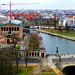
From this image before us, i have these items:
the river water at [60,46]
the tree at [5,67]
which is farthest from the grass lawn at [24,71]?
the river water at [60,46]

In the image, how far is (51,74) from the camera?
22.6 metres

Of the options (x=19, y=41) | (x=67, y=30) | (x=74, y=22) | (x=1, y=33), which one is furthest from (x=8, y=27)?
(x=74, y=22)

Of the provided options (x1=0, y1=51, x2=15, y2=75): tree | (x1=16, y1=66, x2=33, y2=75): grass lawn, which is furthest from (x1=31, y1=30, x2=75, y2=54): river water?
(x1=0, y1=51, x2=15, y2=75): tree

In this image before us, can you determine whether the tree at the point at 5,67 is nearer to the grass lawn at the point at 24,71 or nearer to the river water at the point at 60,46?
the grass lawn at the point at 24,71

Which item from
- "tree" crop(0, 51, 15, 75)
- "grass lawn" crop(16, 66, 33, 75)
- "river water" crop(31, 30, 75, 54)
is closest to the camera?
"tree" crop(0, 51, 15, 75)

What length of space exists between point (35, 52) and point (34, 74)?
7.31 meters

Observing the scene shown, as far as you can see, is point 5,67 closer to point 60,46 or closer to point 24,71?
point 24,71

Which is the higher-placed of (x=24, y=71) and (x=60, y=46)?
(x=24, y=71)

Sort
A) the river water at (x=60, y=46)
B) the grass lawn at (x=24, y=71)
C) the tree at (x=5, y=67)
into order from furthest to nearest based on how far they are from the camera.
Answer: the river water at (x=60, y=46)
the grass lawn at (x=24, y=71)
the tree at (x=5, y=67)

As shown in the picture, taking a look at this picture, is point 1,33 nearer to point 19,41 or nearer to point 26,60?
point 19,41

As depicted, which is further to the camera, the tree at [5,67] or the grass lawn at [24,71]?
the grass lawn at [24,71]

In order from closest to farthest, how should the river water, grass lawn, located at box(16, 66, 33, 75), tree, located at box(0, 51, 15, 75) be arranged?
tree, located at box(0, 51, 15, 75)
grass lawn, located at box(16, 66, 33, 75)
the river water

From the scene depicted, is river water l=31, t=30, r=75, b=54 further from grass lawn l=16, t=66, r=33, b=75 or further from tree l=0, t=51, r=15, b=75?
tree l=0, t=51, r=15, b=75

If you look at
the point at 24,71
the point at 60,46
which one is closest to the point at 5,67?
the point at 24,71
